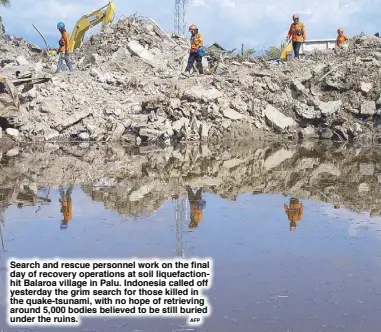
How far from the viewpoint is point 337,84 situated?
60.4 feet

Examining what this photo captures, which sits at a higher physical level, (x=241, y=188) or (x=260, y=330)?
(x=241, y=188)

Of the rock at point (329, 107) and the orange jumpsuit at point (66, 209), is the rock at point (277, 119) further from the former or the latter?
the orange jumpsuit at point (66, 209)

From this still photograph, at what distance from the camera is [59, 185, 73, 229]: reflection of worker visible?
26.6ft

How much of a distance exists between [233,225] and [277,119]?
33.7ft

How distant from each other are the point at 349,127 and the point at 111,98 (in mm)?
7794

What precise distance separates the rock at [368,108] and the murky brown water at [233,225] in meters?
3.95

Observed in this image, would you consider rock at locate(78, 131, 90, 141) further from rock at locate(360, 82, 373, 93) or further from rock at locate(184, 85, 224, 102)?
rock at locate(360, 82, 373, 93)

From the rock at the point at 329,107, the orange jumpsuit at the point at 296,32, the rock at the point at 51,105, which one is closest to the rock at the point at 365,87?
the rock at the point at 329,107

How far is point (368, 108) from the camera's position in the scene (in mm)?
17844

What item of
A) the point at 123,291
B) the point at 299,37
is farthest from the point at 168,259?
the point at 299,37

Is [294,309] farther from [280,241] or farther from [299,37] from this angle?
[299,37]

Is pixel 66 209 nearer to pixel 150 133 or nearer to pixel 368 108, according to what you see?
pixel 150 133

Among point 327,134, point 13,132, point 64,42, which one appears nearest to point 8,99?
point 13,132

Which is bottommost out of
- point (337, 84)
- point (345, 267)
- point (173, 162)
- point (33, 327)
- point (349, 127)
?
point (33, 327)
